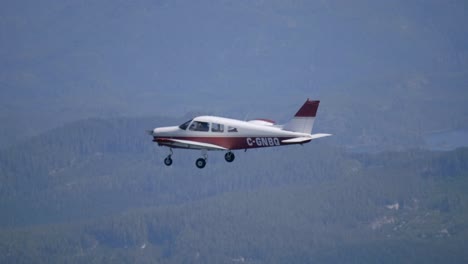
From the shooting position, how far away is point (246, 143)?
86.1m

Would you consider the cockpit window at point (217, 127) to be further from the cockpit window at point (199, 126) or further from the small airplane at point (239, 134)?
the cockpit window at point (199, 126)

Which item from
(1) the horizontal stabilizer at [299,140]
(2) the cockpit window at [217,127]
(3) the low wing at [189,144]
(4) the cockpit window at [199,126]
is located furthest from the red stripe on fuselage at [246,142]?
(1) the horizontal stabilizer at [299,140]

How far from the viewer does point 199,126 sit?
286 feet

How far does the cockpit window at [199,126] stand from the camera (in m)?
86.7

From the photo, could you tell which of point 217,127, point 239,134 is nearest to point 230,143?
point 239,134

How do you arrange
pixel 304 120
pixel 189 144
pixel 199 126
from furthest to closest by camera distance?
pixel 199 126, pixel 304 120, pixel 189 144

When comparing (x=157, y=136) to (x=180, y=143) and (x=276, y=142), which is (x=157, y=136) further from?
(x=276, y=142)

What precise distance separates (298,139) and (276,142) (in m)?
2.91

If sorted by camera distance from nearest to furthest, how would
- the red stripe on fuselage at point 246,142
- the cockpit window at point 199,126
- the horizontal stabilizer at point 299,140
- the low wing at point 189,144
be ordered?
the horizontal stabilizer at point 299,140, the low wing at point 189,144, the red stripe on fuselage at point 246,142, the cockpit window at point 199,126

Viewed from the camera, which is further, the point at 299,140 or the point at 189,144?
the point at 189,144

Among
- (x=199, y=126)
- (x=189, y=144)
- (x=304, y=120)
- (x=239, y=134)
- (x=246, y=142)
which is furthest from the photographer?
(x=199, y=126)

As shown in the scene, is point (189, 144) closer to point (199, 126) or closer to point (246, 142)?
point (199, 126)

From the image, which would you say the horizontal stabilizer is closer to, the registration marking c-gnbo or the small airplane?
the small airplane

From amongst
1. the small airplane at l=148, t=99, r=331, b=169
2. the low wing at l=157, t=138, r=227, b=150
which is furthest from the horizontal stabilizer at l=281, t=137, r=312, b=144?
the low wing at l=157, t=138, r=227, b=150
